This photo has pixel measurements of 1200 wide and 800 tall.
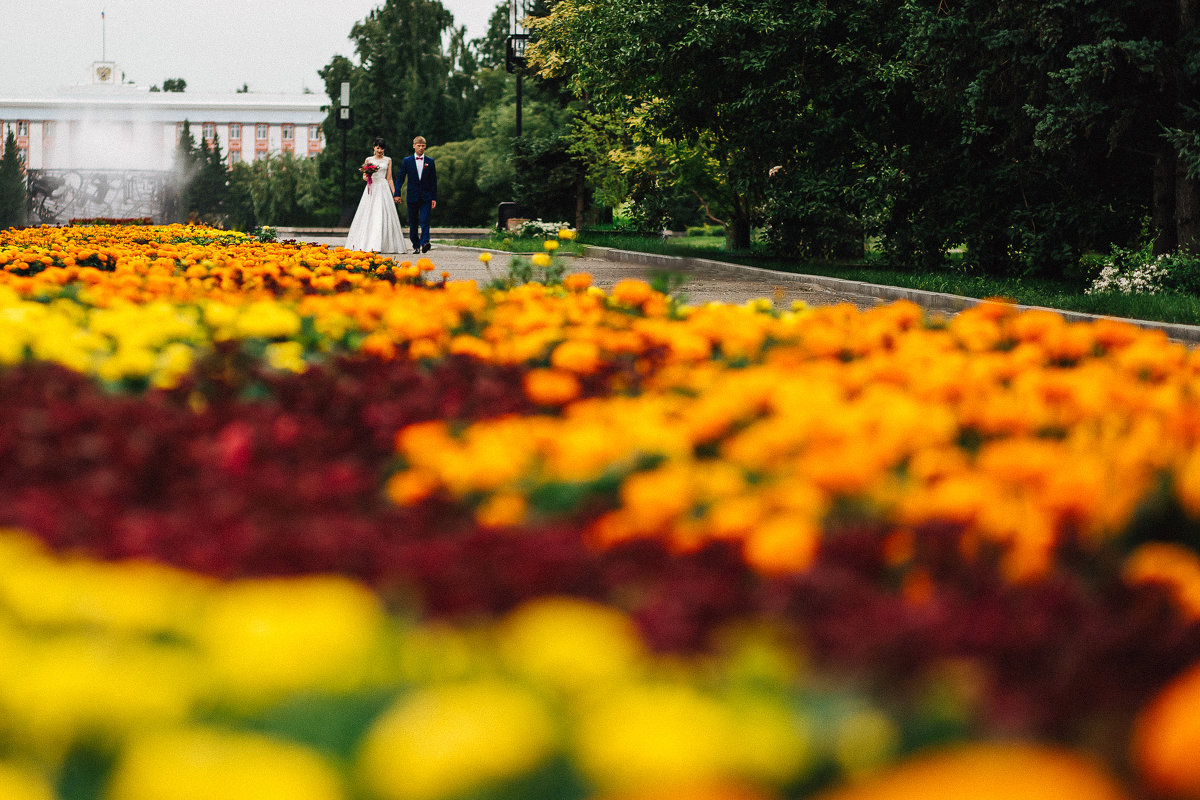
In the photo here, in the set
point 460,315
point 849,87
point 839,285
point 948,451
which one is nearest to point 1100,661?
point 948,451

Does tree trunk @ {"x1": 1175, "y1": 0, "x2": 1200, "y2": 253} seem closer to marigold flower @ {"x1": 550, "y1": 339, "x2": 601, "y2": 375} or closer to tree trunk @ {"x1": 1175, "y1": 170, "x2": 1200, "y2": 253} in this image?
tree trunk @ {"x1": 1175, "y1": 170, "x2": 1200, "y2": 253}

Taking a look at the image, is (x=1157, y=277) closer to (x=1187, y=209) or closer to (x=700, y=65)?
(x=1187, y=209)

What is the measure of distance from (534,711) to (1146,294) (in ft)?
40.2

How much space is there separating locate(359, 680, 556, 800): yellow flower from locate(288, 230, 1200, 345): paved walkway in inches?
327

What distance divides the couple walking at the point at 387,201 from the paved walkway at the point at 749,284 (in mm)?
431

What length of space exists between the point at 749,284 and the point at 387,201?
5706mm

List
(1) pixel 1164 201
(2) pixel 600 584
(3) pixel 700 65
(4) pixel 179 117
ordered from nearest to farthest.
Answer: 1. (2) pixel 600 584
2. (1) pixel 1164 201
3. (3) pixel 700 65
4. (4) pixel 179 117

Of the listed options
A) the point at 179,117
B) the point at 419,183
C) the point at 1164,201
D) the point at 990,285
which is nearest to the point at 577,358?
the point at 990,285

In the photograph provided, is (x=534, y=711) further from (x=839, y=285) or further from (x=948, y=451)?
(x=839, y=285)

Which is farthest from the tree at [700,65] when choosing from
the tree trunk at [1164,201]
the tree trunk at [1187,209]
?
the tree trunk at [1187,209]

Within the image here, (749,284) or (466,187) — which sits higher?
(466,187)

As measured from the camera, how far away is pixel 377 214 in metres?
18.4

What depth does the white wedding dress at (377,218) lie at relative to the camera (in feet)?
59.7

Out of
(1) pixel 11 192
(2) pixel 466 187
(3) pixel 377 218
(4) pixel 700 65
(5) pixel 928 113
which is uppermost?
(4) pixel 700 65
